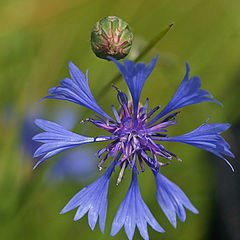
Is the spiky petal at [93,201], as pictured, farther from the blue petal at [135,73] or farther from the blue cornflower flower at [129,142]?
the blue petal at [135,73]

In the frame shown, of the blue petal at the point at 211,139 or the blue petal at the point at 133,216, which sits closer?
the blue petal at the point at 211,139

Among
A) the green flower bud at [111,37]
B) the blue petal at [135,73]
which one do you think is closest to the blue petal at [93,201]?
the blue petal at [135,73]

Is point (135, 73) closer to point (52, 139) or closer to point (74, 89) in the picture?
point (74, 89)

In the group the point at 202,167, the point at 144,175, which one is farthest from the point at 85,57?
the point at 202,167

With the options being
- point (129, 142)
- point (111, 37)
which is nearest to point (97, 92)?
point (129, 142)

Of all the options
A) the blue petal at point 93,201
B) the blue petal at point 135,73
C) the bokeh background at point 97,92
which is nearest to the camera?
the blue petal at point 135,73

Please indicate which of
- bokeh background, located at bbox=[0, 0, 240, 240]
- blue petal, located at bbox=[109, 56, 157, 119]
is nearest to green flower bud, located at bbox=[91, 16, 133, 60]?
blue petal, located at bbox=[109, 56, 157, 119]
